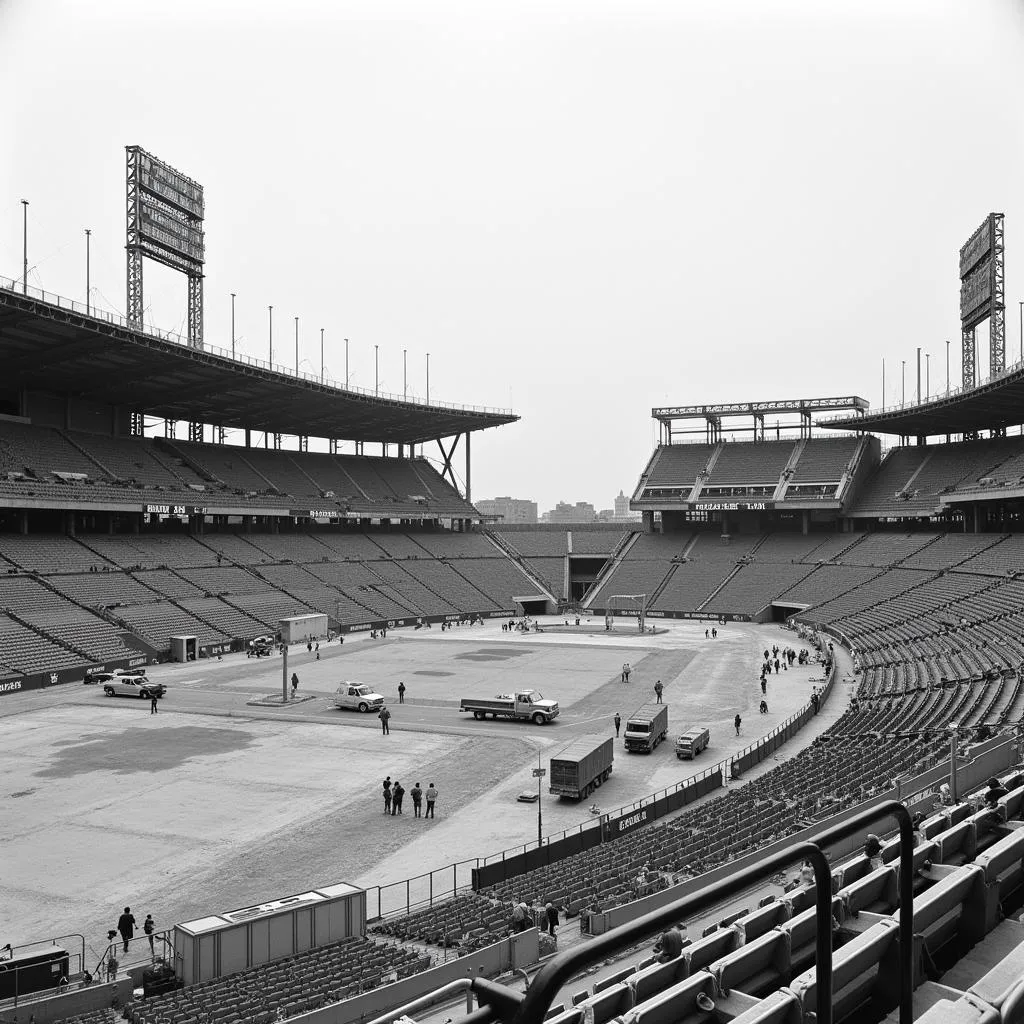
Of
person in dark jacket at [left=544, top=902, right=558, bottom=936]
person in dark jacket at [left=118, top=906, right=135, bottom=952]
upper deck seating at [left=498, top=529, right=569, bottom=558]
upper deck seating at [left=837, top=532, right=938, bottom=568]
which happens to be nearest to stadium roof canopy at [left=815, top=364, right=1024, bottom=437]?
upper deck seating at [left=837, top=532, right=938, bottom=568]

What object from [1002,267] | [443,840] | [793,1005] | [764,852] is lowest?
[443,840]

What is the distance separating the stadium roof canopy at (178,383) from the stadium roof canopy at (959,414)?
130 ft

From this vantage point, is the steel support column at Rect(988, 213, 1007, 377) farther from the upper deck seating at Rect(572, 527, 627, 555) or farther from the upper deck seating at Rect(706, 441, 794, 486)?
the upper deck seating at Rect(572, 527, 627, 555)

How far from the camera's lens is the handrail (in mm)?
2561

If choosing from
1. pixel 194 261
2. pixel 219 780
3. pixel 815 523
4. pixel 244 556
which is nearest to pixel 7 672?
pixel 219 780

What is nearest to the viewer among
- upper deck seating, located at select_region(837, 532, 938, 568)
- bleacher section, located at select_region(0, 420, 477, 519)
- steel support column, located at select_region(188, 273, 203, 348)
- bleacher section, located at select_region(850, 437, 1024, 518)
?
bleacher section, located at select_region(0, 420, 477, 519)

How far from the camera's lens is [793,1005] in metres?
3.97

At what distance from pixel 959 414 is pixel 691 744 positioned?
60711 millimetres

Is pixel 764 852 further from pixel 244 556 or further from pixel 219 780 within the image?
pixel 244 556

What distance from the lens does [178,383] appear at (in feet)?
235

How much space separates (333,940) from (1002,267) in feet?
261

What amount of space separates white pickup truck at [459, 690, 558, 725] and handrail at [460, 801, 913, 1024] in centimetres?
3443

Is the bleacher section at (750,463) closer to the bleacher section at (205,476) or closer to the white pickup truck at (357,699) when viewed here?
the bleacher section at (205,476)

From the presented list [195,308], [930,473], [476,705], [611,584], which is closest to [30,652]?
[476,705]
